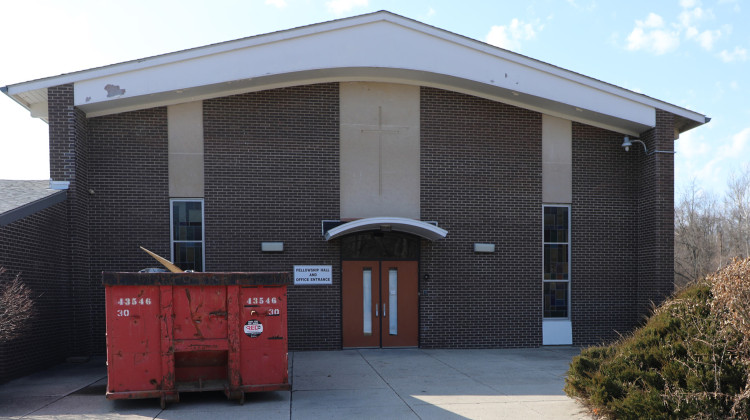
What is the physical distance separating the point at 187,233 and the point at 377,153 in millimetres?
4764

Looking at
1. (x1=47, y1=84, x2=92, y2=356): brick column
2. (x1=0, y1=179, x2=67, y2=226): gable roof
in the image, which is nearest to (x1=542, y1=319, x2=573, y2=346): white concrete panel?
(x1=47, y1=84, x2=92, y2=356): brick column

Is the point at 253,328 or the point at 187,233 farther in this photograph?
the point at 187,233

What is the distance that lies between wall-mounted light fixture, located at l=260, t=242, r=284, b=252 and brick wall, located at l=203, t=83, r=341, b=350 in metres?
0.14

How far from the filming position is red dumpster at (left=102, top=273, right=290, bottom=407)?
8.20 meters

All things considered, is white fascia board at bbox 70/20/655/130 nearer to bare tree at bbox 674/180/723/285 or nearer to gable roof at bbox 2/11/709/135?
gable roof at bbox 2/11/709/135

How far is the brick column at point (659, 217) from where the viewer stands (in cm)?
1427

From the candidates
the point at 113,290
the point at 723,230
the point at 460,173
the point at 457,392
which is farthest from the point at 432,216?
the point at 723,230

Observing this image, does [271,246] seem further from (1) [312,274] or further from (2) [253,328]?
(2) [253,328]

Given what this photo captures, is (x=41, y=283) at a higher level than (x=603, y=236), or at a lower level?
lower

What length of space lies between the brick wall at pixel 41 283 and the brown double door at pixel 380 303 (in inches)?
236

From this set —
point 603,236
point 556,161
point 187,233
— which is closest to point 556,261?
point 603,236

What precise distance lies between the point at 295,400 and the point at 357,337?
5516mm

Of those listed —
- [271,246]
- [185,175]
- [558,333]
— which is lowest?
[558,333]

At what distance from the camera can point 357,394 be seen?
9133 millimetres
